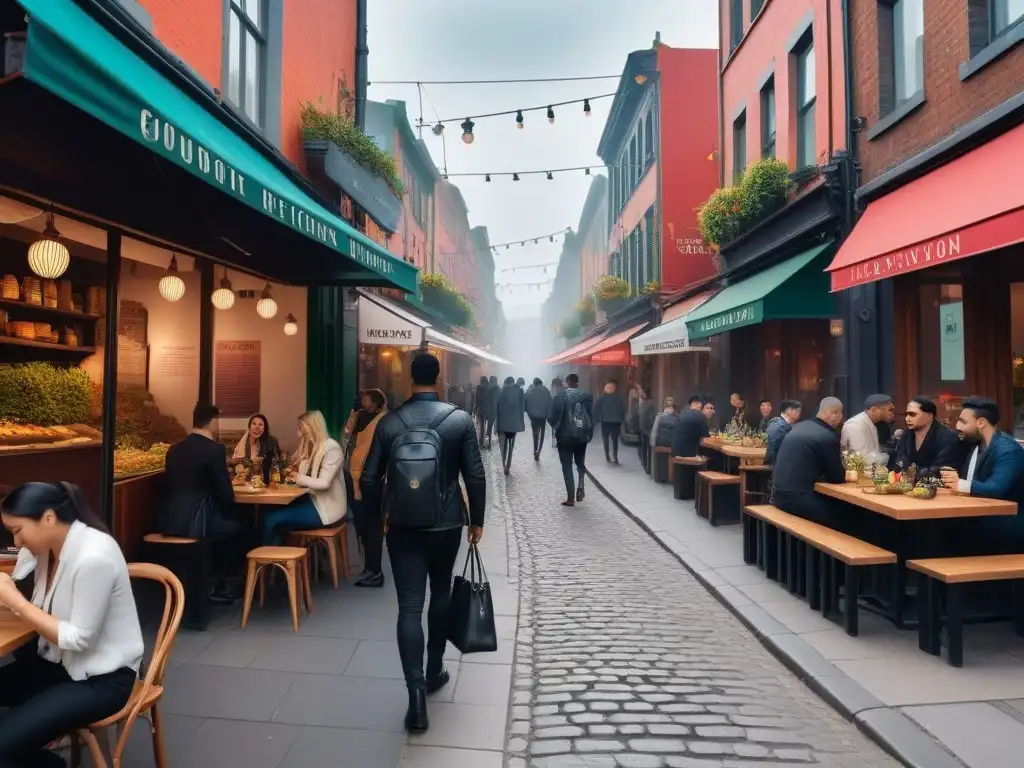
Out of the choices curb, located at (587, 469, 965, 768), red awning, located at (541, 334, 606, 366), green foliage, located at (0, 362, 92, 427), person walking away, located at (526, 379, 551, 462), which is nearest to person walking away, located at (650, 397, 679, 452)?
person walking away, located at (526, 379, 551, 462)

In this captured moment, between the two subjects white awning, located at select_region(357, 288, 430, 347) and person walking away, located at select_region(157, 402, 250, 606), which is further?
white awning, located at select_region(357, 288, 430, 347)

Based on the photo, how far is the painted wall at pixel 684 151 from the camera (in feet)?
67.9

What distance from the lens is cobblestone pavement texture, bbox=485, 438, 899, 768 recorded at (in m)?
3.83

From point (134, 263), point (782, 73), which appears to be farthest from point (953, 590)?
point (782, 73)

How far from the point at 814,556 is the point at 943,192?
384cm

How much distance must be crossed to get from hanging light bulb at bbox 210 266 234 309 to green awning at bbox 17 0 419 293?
7.29 feet

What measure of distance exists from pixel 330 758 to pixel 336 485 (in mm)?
3282

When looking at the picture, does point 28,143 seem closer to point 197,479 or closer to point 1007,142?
point 197,479

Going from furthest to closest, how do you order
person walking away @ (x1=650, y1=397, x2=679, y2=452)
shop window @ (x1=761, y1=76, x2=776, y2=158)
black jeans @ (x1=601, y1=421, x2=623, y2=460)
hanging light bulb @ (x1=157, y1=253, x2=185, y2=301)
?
black jeans @ (x1=601, y1=421, x2=623, y2=460) → shop window @ (x1=761, y1=76, x2=776, y2=158) → person walking away @ (x1=650, y1=397, x2=679, y2=452) → hanging light bulb @ (x1=157, y1=253, x2=185, y2=301)

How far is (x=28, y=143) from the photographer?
490cm

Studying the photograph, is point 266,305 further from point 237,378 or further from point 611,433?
point 611,433

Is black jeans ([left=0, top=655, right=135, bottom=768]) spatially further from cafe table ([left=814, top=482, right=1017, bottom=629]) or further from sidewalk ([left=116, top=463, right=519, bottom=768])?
cafe table ([left=814, top=482, right=1017, bottom=629])

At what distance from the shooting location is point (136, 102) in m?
3.68

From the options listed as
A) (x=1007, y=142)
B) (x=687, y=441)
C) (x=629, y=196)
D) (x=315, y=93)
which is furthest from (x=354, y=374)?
(x=629, y=196)
